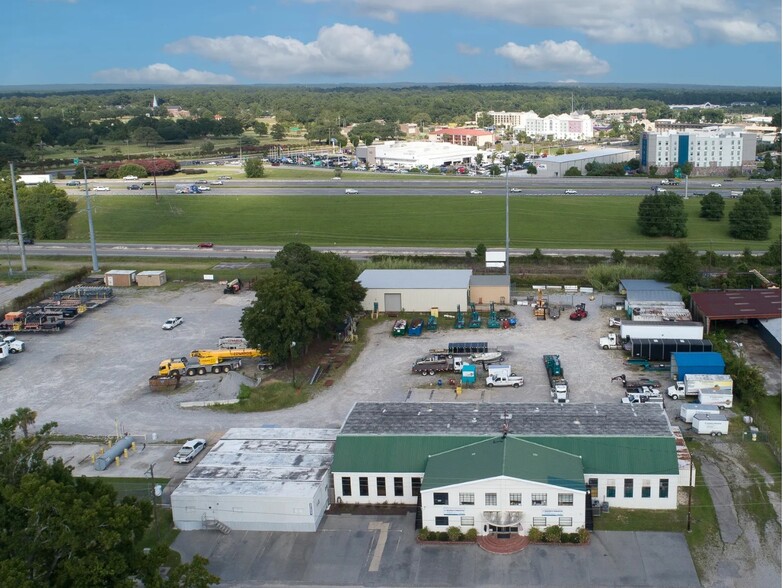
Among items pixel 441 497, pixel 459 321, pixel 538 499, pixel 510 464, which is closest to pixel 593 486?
pixel 538 499

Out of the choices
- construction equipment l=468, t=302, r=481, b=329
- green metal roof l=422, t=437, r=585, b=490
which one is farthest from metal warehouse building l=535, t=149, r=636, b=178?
green metal roof l=422, t=437, r=585, b=490

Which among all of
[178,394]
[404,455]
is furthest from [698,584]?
[178,394]

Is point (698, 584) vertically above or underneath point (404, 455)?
underneath

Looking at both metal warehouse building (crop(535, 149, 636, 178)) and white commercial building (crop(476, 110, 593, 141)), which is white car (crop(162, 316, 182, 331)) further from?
white commercial building (crop(476, 110, 593, 141))

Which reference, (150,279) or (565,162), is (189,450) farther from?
(565,162)

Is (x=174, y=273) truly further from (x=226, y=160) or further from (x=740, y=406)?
(x=226, y=160)

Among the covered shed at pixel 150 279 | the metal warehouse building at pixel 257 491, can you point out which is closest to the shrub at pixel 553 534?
the metal warehouse building at pixel 257 491
